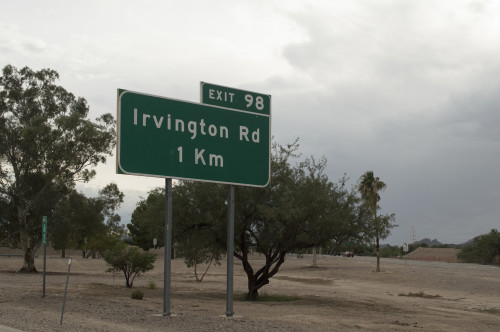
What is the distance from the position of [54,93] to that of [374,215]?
32.1 metres

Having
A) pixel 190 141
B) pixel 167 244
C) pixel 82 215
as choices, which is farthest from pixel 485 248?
pixel 167 244

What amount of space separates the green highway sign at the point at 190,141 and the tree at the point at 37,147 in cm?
3071

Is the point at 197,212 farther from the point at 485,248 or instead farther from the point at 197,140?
the point at 485,248

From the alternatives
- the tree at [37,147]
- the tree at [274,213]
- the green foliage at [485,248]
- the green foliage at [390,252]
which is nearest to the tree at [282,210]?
the tree at [274,213]

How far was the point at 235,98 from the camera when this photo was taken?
16.7 meters

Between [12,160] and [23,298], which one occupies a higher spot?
[12,160]

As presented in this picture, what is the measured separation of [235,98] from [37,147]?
3092 cm

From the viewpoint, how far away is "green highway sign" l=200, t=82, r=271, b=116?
53.0 feet

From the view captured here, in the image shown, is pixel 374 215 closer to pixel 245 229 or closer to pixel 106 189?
pixel 245 229

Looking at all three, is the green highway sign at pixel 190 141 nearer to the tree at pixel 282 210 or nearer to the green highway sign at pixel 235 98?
the green highway sign at pixel 235 98

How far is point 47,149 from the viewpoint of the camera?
43750 millimetres

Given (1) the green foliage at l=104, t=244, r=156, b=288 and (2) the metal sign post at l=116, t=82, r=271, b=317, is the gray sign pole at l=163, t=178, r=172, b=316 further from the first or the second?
(1) the green foliage at l=104, t=244, r=156, b=288

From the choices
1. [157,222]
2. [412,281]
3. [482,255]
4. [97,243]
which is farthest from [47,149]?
[482,255]

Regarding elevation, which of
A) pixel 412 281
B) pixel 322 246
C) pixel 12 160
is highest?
pixel 12 160
